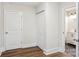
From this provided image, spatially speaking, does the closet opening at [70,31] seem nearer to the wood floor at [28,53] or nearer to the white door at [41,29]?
the wood floor at [28,53]

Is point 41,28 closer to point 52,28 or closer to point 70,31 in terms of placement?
point 52,28

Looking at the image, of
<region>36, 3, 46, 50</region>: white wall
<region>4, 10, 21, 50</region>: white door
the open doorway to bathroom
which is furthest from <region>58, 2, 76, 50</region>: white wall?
<region>4, 10, 21, 50</region>: white door

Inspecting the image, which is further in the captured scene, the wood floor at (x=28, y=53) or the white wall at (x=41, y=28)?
the white wall at (x=41, y=28)

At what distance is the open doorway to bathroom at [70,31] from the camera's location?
5.81 ft

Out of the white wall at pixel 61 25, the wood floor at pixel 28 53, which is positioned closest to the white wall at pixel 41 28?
the wood floor at pixel 28 53

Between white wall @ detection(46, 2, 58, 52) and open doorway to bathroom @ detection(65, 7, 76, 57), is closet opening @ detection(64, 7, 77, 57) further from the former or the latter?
Answer: white wall @ detection(46, 2, 58, 52)

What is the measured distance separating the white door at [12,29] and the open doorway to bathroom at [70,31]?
0.88 metres

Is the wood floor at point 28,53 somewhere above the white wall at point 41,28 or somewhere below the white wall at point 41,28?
below

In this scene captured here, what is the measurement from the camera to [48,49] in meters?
1.86

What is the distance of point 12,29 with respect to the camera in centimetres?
182

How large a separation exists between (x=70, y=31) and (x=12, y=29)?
105 centimetres

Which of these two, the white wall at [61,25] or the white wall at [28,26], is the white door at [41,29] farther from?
the white wall at [61,25]

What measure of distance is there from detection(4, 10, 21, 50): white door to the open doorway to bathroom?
880 millimetres

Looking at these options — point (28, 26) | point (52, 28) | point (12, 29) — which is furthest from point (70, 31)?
point (12, 29)
